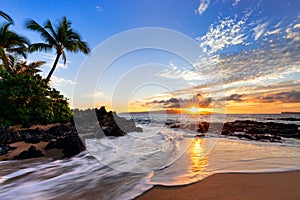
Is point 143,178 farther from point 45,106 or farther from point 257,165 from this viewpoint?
point 45,106

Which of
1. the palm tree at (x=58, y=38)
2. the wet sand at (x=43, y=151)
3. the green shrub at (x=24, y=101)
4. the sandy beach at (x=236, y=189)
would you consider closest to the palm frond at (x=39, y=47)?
the palm tree at (x=58, y=38)

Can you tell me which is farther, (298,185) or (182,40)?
(182,40)

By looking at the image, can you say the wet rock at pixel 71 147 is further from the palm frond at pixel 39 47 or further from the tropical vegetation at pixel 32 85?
the palm frond at pixel 39 47

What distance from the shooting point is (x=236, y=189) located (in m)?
2.89

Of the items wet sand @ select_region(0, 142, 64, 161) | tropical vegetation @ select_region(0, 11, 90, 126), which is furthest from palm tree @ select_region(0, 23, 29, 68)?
wet sand @ select_region(0, 142, 64, 161)

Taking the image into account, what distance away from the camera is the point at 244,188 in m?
2.93

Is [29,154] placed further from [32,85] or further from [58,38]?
[58,38]

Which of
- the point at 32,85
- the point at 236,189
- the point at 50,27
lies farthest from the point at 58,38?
the point at 236,189

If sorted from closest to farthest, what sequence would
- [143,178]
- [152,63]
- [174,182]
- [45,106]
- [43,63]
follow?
[174,182]
[143,178]
[152,63]
[45,106]
[43,63]

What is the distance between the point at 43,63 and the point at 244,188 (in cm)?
2470

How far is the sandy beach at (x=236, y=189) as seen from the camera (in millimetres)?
2686

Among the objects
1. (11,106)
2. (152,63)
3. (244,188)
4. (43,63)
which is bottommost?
(244,188)

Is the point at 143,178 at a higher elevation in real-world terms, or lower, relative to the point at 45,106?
lower

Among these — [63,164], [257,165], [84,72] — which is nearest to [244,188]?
[257,165]
